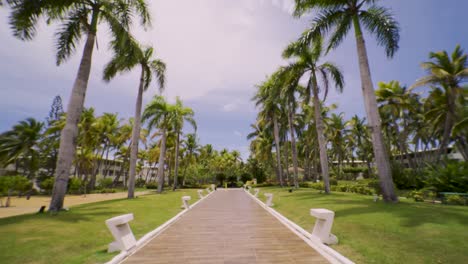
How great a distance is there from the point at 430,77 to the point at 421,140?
23.4 m

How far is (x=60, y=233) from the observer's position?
597cm

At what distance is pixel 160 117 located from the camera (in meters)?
26.1

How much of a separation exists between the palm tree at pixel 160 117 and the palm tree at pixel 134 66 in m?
4.97

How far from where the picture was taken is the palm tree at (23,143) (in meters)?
29.1

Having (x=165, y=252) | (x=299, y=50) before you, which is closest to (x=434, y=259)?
(x=165, y=252)

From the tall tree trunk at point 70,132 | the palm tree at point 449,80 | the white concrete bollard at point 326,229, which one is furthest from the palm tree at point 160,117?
the palm tree at point 449,80

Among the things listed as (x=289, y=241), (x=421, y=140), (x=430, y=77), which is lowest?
(x=289, y=241)

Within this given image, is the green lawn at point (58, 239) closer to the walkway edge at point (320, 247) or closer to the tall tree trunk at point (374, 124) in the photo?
the walkway edge at point (320, 247)

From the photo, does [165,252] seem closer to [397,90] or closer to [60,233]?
[60,233]

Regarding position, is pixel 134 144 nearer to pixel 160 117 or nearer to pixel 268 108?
pixel 160 117

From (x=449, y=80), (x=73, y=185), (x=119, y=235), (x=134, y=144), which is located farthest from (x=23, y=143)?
(x=449, y=80)

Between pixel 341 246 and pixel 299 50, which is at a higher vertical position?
pixel 299 50

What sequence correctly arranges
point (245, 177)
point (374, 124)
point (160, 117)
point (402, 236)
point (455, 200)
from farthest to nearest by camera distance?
point (245, 177) → point (160, 117) → point (374, 124) → point (455, 200) → point (402, 236)

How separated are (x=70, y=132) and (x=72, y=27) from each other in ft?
20.0
